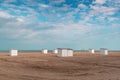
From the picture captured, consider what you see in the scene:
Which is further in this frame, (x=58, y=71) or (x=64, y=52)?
(x=64, y=52)

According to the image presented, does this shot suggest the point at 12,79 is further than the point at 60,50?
No

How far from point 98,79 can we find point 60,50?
40530 millimetres

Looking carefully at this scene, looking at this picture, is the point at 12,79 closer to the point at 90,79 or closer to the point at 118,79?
the point at 90,79

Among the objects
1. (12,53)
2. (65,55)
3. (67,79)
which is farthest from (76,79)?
(12,53)

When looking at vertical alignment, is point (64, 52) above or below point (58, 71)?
above

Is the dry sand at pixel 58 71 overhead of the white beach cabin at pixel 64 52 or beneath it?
beneath

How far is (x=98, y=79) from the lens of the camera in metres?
15.9

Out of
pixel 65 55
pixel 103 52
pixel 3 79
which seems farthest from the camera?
pixel 103 52

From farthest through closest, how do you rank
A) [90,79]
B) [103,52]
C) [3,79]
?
[103,52], [90,79], [3,79]

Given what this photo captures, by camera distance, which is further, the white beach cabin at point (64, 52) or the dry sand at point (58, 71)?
the white beach cabin at point (64, 52)

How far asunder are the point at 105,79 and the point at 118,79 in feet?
3.27

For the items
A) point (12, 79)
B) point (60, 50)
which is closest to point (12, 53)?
point (60, 50)

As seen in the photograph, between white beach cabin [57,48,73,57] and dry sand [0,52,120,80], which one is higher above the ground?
white beach cabin [57,48,73,57]

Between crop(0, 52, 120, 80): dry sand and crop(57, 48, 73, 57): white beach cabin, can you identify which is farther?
crop(57, 48, 73, 57): white beach cabin
